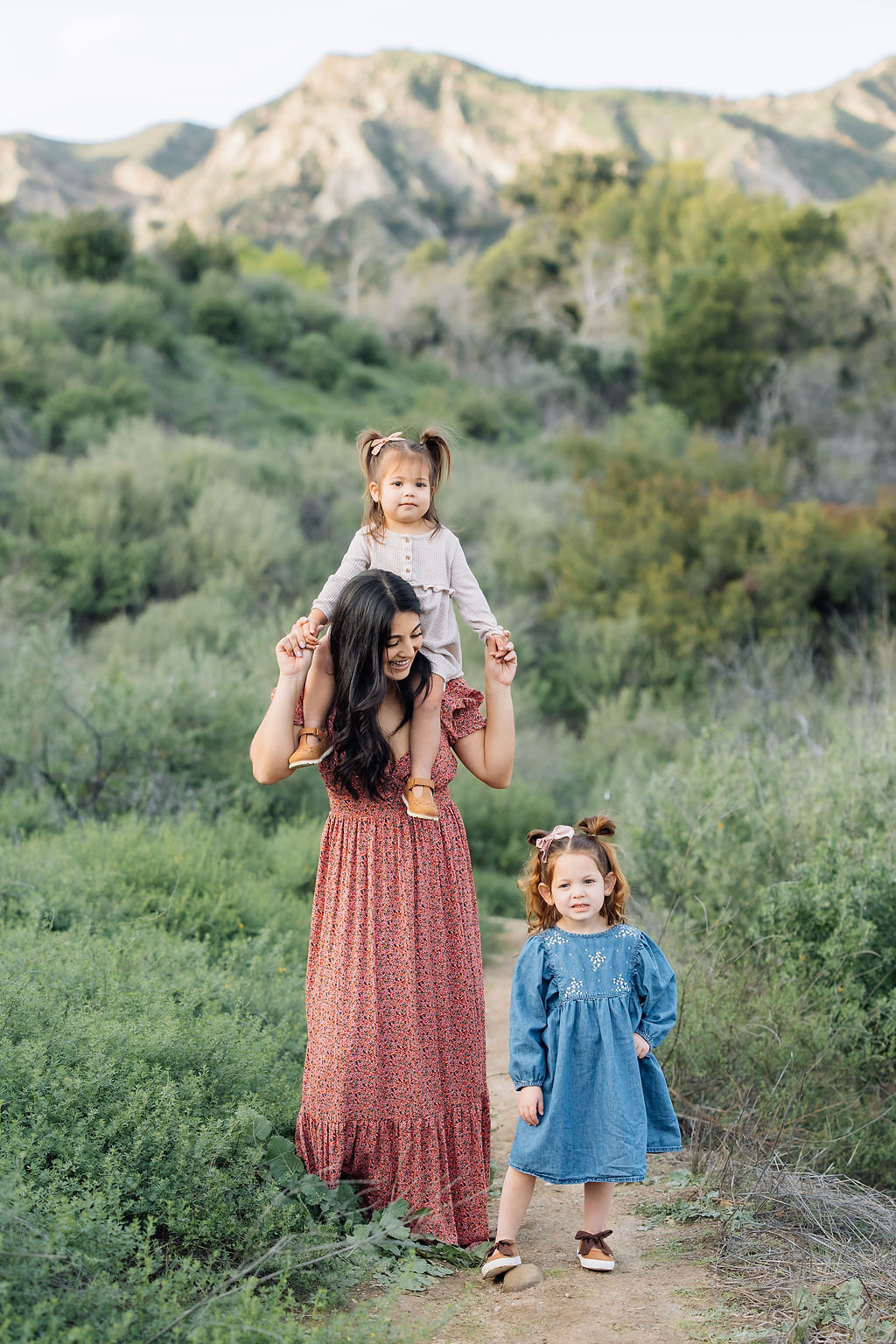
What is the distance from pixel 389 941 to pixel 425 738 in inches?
22.7

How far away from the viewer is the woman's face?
3051mm

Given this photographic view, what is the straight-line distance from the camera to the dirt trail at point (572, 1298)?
112 inches

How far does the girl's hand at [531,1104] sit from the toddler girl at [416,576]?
2.53 feet

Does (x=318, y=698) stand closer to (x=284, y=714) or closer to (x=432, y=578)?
(x=284, y=714)

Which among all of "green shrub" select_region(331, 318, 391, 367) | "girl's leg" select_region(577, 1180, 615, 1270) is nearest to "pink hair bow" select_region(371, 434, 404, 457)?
"girl's leg" select_region(577, 1180, 615, 1270)

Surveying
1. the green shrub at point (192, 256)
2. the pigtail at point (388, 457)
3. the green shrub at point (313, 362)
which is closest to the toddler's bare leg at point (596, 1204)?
the pigtail at point (388, 457)

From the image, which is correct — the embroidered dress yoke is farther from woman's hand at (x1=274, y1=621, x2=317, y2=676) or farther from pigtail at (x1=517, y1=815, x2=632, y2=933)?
pigtail at (x1=517, y1=815, x2=632, y2=933)

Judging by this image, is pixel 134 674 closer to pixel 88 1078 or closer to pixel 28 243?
pixel 88 1078

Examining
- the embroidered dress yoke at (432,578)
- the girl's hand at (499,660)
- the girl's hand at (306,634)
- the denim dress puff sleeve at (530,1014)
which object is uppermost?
the embroidered dress yoke at (432,578)

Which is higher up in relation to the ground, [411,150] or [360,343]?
[411,150]

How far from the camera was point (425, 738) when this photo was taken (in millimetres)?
3131

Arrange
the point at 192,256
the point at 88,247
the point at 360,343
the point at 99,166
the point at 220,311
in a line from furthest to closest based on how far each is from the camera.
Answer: the point at 99,166
the point at 360,343
the point at 192,256
the point at 220,311
the point at 88,247

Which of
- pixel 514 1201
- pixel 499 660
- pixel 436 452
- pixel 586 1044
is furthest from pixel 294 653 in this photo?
pixel 514 1201

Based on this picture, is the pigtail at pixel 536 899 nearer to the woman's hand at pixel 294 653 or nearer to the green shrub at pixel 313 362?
the woman's hand at pixel 294 653
